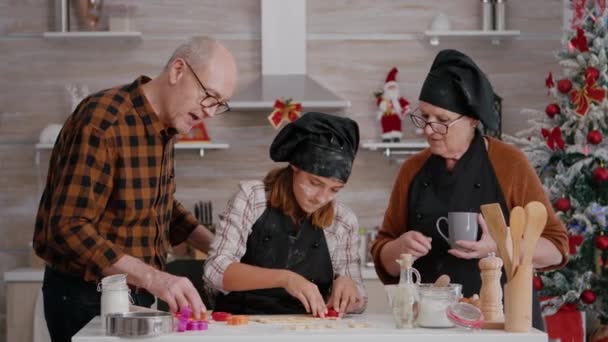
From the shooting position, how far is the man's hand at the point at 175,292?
245 cm

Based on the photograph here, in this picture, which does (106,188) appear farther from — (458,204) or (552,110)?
(552,110)

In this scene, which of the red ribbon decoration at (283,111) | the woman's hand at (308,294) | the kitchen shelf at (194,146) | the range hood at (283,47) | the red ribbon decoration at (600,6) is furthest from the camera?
the range hood at (283,47)

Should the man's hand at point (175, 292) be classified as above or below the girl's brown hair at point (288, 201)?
Answer: below

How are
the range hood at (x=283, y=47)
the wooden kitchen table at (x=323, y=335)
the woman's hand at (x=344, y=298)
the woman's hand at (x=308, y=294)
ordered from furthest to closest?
the range hood at (x=283, y=47), the woman's hand at (x=344, y=298), the woman's hand at (x=308, y=294), the wooden kitchen table at (x=323, y=335)

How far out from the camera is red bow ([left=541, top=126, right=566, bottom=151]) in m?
4.98

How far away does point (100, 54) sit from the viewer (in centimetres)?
574

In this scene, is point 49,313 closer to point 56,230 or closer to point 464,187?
point 56,230

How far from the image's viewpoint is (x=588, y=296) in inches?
194

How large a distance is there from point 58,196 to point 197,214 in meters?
2.99

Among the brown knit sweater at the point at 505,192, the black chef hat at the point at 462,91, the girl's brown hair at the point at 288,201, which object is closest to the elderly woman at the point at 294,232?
the girl's brown hair at the point at 288,201

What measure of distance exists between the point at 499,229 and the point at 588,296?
2.65m

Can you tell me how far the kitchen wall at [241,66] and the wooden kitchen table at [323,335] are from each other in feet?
10.8

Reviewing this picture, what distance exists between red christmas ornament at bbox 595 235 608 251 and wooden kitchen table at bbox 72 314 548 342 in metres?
2.54

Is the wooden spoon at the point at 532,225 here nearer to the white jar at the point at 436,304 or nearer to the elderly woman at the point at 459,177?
the white jar at the point at 436,304
